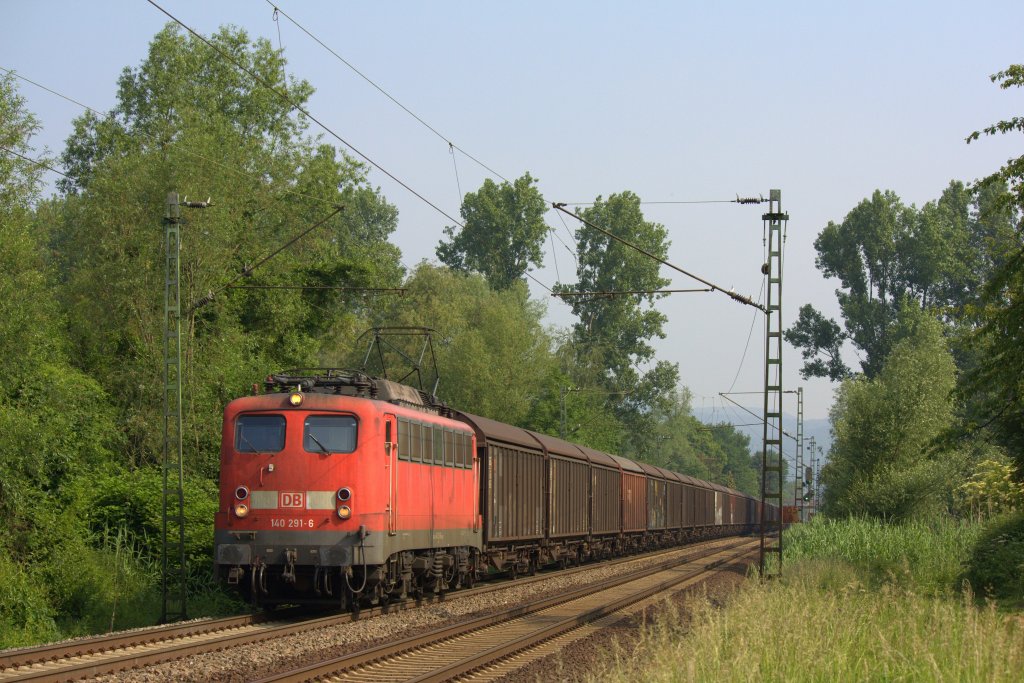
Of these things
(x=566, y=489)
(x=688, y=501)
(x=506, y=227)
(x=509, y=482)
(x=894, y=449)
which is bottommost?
(x=688, y=501)

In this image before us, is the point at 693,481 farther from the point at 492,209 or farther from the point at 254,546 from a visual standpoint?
the point at 254,546

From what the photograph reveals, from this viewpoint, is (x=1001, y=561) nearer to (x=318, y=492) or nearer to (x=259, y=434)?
(x=318, y=492)

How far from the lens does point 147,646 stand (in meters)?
13.7

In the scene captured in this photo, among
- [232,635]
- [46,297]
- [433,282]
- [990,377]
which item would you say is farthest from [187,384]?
[433,282]

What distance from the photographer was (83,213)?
38.8 metres

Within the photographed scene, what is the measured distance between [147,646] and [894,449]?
34954 mm

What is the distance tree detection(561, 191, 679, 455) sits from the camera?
262ft

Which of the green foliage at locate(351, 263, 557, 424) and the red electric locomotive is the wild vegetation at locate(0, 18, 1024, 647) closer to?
the green foliage at locate(351, 263, 557, 424)

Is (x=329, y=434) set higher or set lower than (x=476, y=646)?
higher

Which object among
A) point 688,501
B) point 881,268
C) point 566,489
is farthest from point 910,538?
point 881,268

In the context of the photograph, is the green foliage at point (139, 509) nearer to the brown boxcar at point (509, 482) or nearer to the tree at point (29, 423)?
the tree at point (29, 423)

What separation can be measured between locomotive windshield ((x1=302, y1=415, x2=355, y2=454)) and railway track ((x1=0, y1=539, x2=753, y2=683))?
2404 mm

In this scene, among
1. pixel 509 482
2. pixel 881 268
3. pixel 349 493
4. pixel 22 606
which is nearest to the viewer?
pixel 349 493

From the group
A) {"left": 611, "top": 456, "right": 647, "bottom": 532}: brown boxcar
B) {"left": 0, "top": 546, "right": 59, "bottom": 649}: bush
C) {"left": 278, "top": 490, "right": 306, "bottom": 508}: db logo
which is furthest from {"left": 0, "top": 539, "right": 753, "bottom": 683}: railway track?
{"left": 611, "top": 456, "right": 647, "bottom": 532}: brown boxcar
